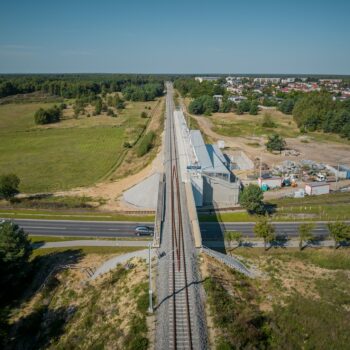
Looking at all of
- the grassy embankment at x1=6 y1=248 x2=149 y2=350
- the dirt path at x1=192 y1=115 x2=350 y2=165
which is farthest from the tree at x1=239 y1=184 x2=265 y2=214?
the dirt path at x1=192 y1=115 x2=350 y2=165

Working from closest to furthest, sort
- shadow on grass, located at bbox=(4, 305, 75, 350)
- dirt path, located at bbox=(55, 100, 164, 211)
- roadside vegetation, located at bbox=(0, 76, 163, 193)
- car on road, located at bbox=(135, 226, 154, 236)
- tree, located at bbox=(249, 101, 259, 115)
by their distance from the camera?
1. shadow on grass, located at bbox=(4, 305, 75, 350)
2. car on road, located at bbox=(135, 226, 154, 236)
3. dirt path, located at bbox=(55, 100, 164, 211)
4. roadside vegetation, located at bbox=(0, 76, 163, 193)
5. tree, located at bbox=(249, 101, 259, 115)

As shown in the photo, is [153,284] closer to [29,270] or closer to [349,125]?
[29,270]

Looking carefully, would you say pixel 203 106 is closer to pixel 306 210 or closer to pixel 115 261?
pixel 306 210

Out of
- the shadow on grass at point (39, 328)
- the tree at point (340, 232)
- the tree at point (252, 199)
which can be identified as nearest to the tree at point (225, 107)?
the tree at point (252, 199)

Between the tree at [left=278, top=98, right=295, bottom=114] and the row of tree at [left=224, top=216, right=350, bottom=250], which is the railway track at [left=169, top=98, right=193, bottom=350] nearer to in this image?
the row of tree at [left=224, top=216, right=350, bottom=250]

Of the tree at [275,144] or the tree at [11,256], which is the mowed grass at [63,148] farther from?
the tree at [275,144]

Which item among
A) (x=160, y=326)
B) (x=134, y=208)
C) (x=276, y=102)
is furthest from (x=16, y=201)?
(x=276, y=102)
